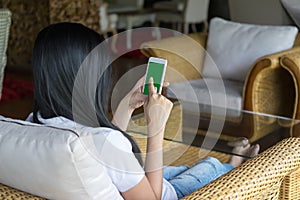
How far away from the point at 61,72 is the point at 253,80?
2002 mm

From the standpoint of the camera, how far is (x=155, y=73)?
1501mm

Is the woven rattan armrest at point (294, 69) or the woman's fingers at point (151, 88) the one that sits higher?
the woman's fingers at point (151, 88)

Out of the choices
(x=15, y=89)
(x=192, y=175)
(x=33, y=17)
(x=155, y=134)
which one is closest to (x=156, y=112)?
(x=155, y=134)

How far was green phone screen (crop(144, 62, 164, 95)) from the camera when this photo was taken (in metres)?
1.49

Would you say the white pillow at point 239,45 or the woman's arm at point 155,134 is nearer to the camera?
the woman's arm at point 155,134

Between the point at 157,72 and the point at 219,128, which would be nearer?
the point at 157,72

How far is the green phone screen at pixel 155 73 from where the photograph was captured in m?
1.49

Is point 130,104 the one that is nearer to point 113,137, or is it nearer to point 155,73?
point 155,73

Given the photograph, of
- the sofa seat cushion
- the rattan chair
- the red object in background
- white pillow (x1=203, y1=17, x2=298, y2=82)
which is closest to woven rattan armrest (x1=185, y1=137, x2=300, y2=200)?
the sofa seat cushion

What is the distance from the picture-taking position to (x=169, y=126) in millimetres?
2719

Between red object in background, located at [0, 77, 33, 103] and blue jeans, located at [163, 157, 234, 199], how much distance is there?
2827 millimetres

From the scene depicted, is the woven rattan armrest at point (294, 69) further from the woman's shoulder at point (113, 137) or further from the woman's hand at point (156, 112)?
the woman's shoulder at point (113, 137)

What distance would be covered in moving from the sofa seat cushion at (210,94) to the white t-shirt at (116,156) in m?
1.72

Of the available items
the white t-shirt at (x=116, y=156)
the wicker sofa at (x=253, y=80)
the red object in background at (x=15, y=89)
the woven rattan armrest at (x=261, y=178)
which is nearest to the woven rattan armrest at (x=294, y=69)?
the wicker sofa at (x=253, y=80)
